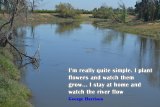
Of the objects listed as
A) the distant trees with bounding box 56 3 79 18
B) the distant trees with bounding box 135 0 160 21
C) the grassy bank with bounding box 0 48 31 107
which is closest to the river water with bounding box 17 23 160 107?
the grassy bank with bounding box 0 48 31 107

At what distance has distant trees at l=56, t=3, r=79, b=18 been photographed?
12812 centimetres

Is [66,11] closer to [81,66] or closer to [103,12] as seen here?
→ [103,12]

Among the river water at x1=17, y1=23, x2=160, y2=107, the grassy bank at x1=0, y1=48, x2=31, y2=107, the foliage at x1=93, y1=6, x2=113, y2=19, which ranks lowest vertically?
the river water at x1=17, y1=23, x2=160, y2=107

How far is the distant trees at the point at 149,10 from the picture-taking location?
85.0 m

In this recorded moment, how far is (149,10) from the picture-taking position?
8631 cm

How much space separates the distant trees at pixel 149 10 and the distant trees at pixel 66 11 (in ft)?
124

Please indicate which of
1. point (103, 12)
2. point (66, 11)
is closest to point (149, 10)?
point (103, 12)

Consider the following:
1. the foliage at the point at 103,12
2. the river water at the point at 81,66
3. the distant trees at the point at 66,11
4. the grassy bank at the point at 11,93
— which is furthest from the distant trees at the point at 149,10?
the grassy bank at the point at 11,93

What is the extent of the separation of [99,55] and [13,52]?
851 centimetres

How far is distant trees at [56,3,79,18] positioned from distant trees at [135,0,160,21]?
3777cm

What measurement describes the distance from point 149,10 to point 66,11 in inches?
1777

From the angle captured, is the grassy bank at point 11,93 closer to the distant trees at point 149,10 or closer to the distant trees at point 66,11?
the distant trees at point 149,10

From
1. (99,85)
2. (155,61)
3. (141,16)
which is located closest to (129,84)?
(99,85)

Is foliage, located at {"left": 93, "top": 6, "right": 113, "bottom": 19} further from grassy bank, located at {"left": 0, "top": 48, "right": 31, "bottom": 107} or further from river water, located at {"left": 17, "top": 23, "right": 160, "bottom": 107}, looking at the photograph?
grassy bank, located at {"left": 0, "top": 48, "right": 31, "bottom": 107}
